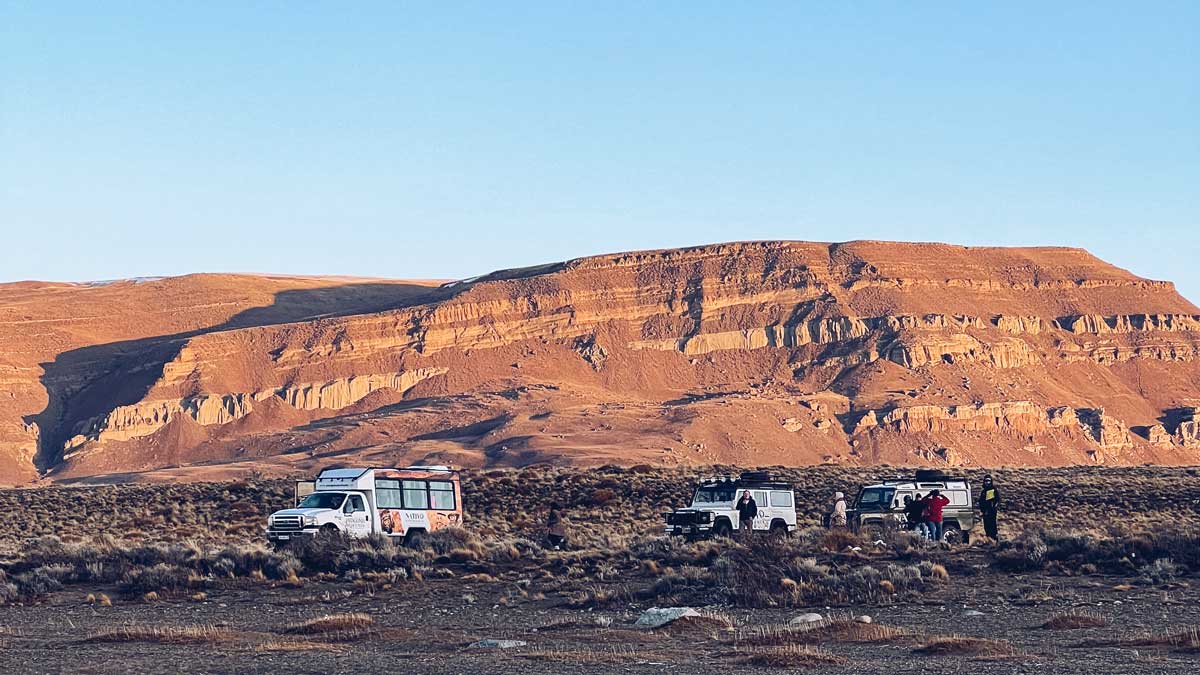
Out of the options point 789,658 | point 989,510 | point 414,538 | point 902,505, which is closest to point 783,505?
point 902,505

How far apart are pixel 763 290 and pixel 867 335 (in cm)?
1069

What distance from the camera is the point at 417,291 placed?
569 feet

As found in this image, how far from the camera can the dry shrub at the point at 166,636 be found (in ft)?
61.9

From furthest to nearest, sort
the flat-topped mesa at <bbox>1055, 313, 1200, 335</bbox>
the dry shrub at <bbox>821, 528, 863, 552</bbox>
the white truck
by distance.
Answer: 1. the flat-topped mesa at <bbox>1055, 313, 1200, 335</bbox>
2. the white truck
3. the dry shrub at <bbox>821, 528, 863, 552</bbox>

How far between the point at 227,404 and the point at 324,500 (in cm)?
9524

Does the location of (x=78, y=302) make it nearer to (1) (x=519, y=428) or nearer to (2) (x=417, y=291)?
(2) (x=417, y=291)

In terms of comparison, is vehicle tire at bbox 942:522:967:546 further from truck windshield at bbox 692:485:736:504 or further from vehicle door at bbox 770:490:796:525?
truck windshield at bbox 692:485:736:504

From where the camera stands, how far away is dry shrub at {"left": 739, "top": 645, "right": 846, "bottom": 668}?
15797mm

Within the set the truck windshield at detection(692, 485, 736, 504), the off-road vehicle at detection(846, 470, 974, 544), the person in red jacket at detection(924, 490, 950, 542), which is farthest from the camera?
the truck windshield at detection(692, 485, 736, 504)

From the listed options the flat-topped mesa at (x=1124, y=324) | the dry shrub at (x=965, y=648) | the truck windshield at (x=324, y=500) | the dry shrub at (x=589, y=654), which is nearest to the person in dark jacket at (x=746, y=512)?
the truck windshield at (x=324, y=500)

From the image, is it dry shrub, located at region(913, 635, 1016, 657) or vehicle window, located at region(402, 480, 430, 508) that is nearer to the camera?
dry shrub, located at region(913, 635, 1016, 657)

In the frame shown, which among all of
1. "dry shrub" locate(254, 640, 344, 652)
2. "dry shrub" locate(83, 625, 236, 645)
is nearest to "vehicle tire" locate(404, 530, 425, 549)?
"dry shrub" locate(83, 625, 236, 645)

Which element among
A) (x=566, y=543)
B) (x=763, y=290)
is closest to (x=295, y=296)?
(x=763, y=290)

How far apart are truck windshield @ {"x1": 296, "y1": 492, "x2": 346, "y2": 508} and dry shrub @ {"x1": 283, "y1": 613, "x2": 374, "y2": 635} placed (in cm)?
1162
